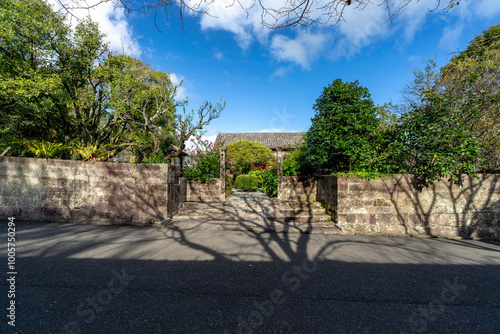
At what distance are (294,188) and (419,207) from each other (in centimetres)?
376

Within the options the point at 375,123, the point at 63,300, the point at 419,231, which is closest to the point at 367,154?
the point at 375,123

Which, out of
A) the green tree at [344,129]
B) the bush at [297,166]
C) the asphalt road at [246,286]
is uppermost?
the green tree at [344,129]

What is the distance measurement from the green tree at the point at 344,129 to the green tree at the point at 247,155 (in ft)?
35.3

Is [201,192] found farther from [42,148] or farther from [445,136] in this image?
[445,136]

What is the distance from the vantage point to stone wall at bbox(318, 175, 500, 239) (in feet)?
17.2

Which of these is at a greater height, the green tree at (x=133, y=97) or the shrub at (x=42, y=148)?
the green tree at (x=133, y=97)

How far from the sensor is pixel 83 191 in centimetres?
599

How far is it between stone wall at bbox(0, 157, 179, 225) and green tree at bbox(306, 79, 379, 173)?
199 inches

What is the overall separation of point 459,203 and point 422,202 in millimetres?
904

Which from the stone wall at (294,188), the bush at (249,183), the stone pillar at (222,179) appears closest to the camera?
the stone wall at (294,188)

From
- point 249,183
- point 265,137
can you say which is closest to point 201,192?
point 249,183

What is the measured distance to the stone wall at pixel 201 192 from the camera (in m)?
7.90

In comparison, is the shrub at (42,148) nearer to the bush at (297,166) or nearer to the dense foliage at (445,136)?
the bush at (297,166)

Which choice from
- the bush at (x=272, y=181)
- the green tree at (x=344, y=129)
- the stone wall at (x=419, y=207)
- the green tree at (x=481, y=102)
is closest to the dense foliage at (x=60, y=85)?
the bush at (x=272, y=181)
